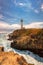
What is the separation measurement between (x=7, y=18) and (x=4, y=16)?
8 cm

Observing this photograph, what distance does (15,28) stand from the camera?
9.14 ft

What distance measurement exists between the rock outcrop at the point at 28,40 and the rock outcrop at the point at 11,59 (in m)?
0.17

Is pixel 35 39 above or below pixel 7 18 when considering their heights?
below

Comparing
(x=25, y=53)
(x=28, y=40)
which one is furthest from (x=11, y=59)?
(x=28, y=40)

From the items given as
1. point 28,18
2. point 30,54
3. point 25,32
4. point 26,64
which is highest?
point 28,18

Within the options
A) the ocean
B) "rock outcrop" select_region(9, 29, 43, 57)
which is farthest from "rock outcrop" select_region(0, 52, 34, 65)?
"rock outcrop" select_region(9, 29, 43, 57)

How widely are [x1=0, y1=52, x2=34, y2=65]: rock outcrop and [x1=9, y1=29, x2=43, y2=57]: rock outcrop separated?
169mm

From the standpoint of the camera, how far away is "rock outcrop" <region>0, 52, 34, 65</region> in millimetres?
2568

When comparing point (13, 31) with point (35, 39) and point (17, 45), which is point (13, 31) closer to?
point (17, 45)

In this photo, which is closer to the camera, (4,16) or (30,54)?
(30,54)

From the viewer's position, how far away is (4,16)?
284cm

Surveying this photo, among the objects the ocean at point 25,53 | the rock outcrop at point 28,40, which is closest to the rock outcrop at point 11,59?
the ocean at point 25,53

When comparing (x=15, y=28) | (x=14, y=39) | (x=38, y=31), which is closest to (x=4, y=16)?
(x=15, y=28)

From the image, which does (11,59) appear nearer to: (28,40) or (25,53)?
(25,53)
